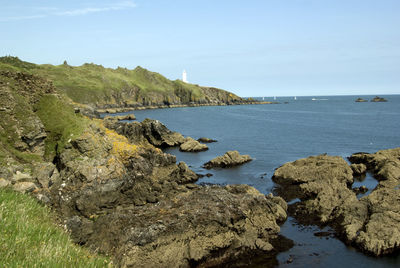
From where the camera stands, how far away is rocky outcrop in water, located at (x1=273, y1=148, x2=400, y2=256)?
74.8ft

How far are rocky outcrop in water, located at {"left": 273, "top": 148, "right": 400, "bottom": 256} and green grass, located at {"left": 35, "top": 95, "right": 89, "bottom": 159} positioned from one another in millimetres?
23189

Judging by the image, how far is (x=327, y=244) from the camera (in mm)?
23531

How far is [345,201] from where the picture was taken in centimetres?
2844

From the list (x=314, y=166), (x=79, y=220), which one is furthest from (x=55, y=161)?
(x=314, y=166)

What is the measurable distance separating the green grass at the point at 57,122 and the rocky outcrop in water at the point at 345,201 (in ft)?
76.1

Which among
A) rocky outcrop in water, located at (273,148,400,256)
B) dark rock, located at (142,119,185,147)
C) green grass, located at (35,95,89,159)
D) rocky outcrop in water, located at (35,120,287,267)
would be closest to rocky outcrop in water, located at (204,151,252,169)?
rocky outcrop in water, located at (273,148,400,256)

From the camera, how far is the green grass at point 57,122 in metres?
29.7

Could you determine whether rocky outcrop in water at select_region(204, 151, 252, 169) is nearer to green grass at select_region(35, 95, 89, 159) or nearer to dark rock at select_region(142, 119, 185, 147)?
dark rock at select_region(142, 119, 185, 147)

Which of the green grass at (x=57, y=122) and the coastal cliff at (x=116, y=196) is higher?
the green grass at (x=57, y=122)

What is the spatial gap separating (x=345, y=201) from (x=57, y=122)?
2951 cm

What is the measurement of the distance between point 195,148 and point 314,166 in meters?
28.6

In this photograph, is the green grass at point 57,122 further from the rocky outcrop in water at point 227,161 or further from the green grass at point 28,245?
the rocky outcrop in water at point 227,161

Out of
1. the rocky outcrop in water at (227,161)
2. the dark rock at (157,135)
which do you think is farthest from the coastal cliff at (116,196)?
the dark rock at (157,135)

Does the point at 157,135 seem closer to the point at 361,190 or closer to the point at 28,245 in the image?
the point at 361,190
